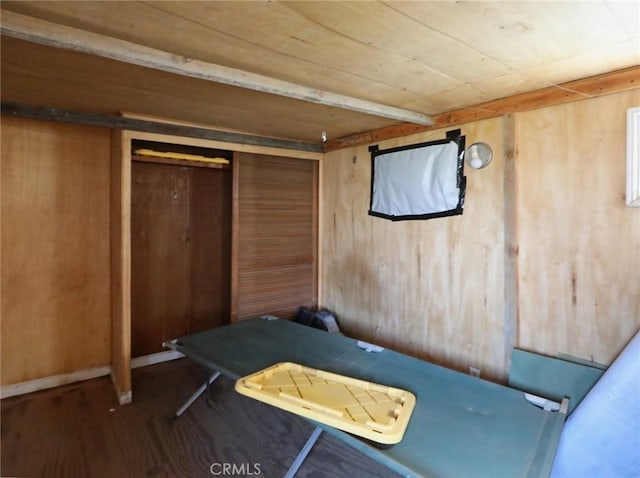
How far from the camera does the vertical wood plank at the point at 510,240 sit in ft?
6.93

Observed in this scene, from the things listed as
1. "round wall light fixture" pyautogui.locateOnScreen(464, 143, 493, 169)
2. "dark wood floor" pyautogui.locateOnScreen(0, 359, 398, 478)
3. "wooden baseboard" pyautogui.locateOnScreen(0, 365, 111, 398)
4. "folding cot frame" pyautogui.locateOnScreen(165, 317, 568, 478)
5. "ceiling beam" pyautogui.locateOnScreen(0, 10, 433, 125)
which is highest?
"ceiling beam" pyautogui.locateOnScreen(0, 10, 433, 125)

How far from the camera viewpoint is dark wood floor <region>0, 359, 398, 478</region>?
70.9 inches

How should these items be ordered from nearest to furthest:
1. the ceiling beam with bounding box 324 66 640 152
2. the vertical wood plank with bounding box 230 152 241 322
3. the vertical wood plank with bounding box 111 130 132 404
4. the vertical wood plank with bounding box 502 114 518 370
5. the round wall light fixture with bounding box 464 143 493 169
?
the ceiling beam with bounding box 324 66 640 152 → the vertical wood plank with bounding box 502 114 518 370 → the round wall light fixture with bounding box 464 143 493 169 → the vertical wood plank with bounding box 111 130 132 404 → the vertical wood plank with bounding box 230 152 241 322

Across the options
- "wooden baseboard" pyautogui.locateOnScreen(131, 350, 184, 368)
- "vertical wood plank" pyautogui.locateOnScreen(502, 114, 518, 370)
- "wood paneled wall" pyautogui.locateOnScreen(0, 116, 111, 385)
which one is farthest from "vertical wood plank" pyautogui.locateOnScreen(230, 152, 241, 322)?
"vertical wood plank" pyautogui.locateOnScreen(502, 114, 518, 370)

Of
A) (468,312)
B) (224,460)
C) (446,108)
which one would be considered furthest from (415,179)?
(224,460)

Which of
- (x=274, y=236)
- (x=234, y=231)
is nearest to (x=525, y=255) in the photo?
(x=274, y=236)

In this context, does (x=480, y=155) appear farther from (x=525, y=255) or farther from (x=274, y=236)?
(x=274, y=236)

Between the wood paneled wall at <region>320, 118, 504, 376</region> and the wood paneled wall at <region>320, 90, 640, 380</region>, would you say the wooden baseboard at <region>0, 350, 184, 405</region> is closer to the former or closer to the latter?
the wood paneled wall at <region>320, 118, 504, 376</region>

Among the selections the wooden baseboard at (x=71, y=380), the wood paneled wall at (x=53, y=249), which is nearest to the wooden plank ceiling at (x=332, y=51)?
the wood paneled wall at (x=53, y=249)

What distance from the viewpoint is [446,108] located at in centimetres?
233

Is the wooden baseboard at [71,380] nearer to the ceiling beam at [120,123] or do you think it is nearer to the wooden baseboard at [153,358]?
the wooden baseboard at [153,358]

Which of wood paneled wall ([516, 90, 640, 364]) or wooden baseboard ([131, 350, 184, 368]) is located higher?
wood paneled wall ([516, 90, 640, 364])

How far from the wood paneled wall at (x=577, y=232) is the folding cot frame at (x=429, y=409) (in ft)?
1.91

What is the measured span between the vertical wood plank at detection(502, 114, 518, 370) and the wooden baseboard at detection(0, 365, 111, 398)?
311 cm
